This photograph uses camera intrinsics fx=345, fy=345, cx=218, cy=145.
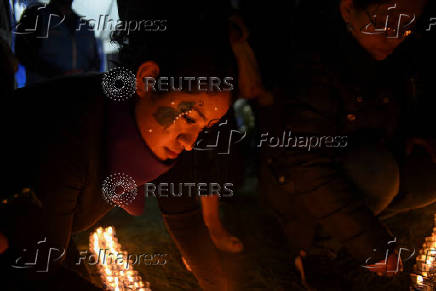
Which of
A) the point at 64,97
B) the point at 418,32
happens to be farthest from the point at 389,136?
the point at 64,97

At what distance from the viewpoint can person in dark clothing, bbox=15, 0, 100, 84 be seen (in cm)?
203

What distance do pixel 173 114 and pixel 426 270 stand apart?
1.48 metres

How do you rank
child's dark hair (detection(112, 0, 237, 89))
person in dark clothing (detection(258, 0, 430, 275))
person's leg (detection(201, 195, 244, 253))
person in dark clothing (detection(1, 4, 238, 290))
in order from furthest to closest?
person's leg (detection(201, 195, 244, 253)), person in dark clothing (detection(258, 0, 430, 275)), child's dark hair (detection(112, 0, 237, 89)), person in dark clothing (detection(1, 4, 238, 290))

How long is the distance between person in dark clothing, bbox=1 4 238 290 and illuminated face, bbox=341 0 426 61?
0.74 metres

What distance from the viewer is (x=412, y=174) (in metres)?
2.11

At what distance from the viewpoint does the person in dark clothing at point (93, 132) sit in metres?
1.14

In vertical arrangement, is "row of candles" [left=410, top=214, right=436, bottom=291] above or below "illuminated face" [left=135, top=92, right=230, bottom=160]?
below

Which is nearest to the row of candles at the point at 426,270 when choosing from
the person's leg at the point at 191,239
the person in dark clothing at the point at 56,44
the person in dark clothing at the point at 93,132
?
the person's leg at the point at 191,239

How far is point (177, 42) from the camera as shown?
133 cm

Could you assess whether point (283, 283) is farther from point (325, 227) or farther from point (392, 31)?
point (392, 31)

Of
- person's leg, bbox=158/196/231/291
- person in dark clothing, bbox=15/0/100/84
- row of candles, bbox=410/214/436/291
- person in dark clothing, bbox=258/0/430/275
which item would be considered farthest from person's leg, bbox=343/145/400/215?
person in dark clothing, bbox=15/0/100/84

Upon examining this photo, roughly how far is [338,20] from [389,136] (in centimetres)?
80

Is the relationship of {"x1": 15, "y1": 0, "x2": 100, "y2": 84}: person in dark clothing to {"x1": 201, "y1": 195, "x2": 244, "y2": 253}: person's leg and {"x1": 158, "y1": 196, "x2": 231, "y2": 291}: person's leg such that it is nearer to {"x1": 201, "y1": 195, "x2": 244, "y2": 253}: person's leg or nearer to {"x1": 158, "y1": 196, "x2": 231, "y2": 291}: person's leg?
{"x1": 158, "y1": 196, "x2": 231, "y2": 291}: person's leg

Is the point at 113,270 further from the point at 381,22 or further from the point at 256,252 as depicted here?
the point at 381,22
